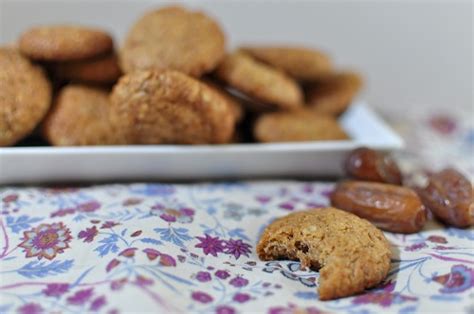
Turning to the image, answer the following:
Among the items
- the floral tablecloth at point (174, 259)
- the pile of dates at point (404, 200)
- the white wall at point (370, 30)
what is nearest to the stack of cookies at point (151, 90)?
the floral tablecloth at point (174, 259)

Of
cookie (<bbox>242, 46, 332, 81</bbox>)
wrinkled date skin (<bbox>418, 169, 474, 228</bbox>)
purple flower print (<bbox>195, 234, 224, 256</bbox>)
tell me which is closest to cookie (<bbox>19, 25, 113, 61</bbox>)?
cookie (<bbox>242, 46, 332, 81</bbox>)

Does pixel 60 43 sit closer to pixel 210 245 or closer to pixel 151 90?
pixel 151 90

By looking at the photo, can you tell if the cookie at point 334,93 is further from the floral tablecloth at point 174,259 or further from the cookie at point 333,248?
the cookie at point 333,248

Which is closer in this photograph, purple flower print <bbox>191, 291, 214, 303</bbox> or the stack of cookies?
purple flower print <bbox>191, 291, 214, 303</bbox>

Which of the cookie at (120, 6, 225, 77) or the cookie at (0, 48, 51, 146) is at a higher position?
the cookie at (120, 6, 225, 77)

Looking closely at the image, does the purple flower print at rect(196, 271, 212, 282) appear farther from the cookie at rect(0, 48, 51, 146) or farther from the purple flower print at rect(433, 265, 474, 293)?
the cookie at rect(0, 48, 51, 146)
